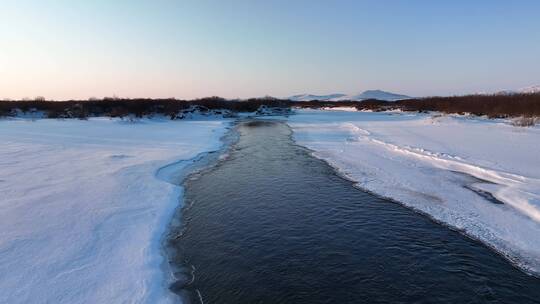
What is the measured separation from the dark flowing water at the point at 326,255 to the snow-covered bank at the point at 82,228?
60cm

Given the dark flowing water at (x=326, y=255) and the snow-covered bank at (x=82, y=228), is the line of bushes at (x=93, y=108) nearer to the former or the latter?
the snow-covered bank at (x=82, y=228)

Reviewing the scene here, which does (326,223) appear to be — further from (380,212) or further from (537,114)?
(537,114)

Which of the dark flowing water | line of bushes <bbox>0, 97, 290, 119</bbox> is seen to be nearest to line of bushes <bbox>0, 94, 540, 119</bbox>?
line of bushes <bbox>0, 97, 290, 119</bbox>

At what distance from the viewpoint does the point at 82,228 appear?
6.73 m

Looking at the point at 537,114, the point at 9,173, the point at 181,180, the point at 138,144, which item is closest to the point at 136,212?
the point at 181,180

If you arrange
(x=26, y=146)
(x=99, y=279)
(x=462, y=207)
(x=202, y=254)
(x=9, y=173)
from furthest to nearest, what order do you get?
1. (x=26, y=146)
2. (x=9, y=173)
3. (x=462, y=207)
4. (x=202, y=254)
5. (x=99, y=279)

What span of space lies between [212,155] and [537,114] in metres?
23.7

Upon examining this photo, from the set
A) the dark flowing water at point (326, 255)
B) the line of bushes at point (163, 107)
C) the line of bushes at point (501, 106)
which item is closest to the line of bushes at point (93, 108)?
the line of bushes at point (163, 107)

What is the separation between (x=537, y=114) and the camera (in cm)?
2681

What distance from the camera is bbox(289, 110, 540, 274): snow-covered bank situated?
7184 millimetres

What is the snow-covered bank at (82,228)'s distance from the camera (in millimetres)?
4820

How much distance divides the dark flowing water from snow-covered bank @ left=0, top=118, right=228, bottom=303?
60 cm

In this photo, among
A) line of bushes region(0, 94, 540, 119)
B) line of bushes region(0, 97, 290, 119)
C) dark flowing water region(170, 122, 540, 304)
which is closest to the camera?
dark flowing water region(170, 122, 540, 304)

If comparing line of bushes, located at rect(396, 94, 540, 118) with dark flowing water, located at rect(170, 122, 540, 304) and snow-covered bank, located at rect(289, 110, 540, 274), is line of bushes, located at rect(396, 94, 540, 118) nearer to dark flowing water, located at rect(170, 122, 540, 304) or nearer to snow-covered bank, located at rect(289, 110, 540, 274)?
snow-covered bank, located at rect(289, 110, 540, 274)
